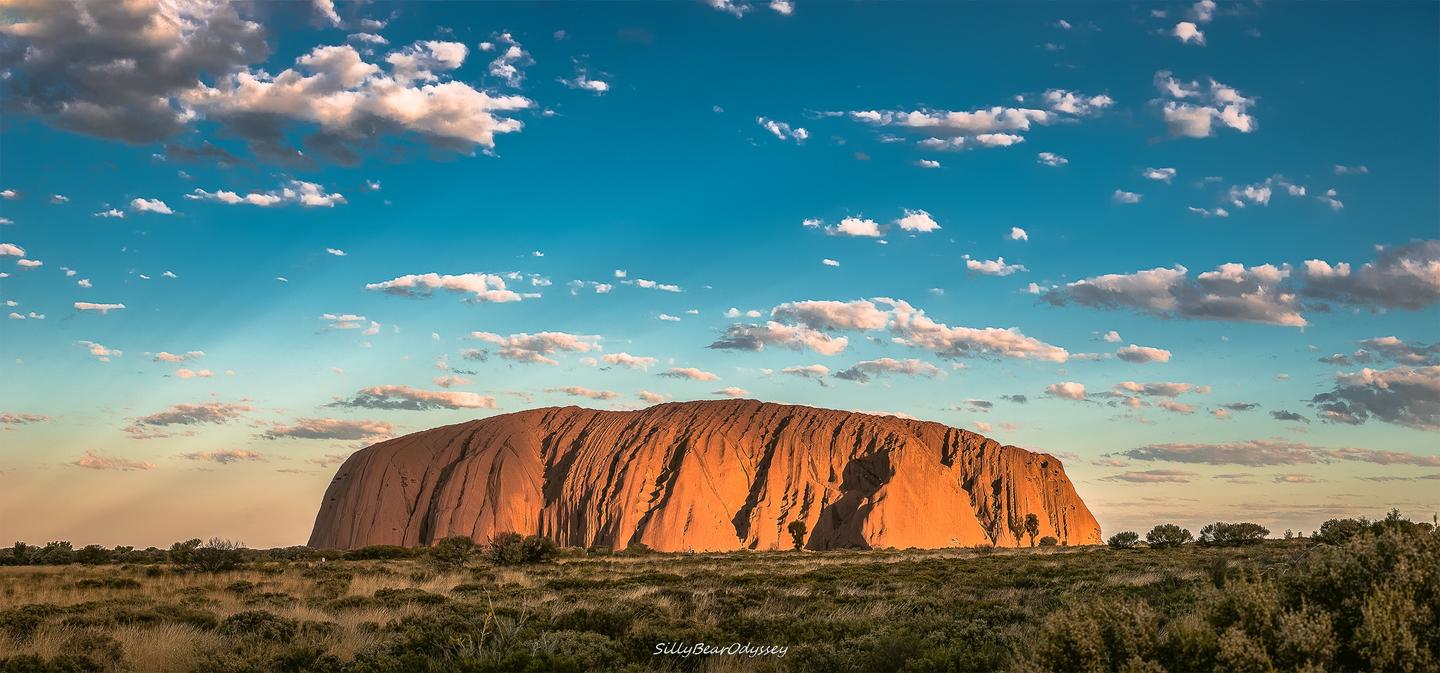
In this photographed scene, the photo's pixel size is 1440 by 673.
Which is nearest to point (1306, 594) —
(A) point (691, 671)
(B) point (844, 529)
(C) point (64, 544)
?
(A) point (691, 671)

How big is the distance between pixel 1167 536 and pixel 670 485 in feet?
170

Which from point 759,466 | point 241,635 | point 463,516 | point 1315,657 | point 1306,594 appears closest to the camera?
point 1315,657

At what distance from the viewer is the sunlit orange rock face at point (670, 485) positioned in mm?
85750

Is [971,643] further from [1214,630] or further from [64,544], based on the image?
[64,544]

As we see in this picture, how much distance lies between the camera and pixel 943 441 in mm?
112000

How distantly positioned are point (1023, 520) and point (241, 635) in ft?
333

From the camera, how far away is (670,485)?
88.0 metres

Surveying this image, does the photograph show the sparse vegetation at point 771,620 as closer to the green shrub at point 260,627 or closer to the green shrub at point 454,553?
the green shrub at point 260,627

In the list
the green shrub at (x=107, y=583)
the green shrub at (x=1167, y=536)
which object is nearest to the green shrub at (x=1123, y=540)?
the green shrub at (x=1167, y=536)

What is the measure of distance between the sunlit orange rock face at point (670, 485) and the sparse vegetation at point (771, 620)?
60121 mm

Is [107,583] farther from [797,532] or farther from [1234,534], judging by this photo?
[797,532]

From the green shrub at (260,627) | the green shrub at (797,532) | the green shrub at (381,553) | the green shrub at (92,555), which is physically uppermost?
the green shrub at (260,627)

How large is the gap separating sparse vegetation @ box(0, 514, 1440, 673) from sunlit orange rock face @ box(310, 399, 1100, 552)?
60.1 m

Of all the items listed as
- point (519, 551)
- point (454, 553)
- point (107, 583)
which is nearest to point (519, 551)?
point (519, 551)
